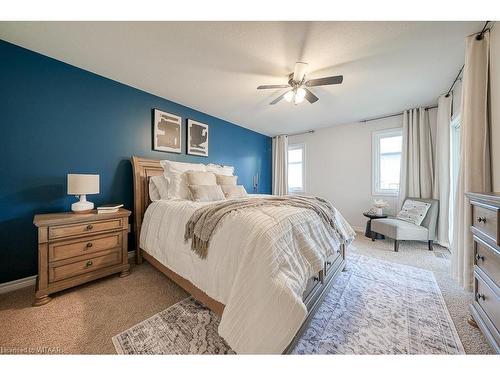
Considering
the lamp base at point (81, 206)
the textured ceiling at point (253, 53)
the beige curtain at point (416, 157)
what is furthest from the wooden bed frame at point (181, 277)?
the beige curtain at point (416, 157)

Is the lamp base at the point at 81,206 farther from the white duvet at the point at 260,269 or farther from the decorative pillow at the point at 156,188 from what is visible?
the white duvet at the point at 260,269

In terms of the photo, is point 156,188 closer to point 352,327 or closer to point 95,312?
point 95,312

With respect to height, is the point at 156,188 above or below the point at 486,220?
above

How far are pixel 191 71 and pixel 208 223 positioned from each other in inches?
77.2

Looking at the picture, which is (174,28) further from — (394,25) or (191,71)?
(394,25)

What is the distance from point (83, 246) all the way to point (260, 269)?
1.88 m

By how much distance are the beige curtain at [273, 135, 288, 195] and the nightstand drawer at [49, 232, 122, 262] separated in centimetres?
406

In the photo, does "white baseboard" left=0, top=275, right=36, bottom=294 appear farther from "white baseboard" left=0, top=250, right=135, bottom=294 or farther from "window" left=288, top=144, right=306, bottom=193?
"window" left=288, top=144, right=306, bottom=193

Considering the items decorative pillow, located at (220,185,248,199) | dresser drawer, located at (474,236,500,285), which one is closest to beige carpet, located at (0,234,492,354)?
dresser drawer, located at (474,236,500,285)

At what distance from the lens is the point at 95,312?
60.2 inches

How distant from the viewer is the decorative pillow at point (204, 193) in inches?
92.7

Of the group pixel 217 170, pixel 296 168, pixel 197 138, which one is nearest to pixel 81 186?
pixel 217 170

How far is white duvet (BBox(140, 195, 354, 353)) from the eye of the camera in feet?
3.29
